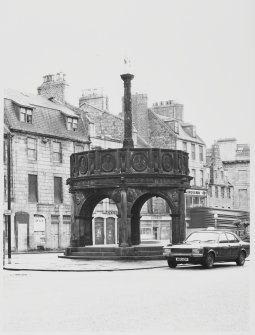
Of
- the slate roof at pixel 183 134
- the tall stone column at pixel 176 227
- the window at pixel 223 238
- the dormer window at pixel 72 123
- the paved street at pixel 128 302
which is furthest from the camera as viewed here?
the slate roof at pixel 183 134

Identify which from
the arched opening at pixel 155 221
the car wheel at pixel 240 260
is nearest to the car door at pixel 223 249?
the car wheel at pixel 240 260

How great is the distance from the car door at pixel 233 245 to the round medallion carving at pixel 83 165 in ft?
24.1

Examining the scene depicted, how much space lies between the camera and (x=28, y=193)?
52750 mm

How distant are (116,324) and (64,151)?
44.1 m

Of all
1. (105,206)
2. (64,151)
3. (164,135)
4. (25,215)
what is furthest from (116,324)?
(164,135)

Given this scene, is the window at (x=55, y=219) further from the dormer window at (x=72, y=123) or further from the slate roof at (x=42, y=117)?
the dormer window at (x=72, y=123)

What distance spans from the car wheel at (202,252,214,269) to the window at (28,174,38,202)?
28052 millimetres

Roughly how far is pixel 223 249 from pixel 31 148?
28.1 meters

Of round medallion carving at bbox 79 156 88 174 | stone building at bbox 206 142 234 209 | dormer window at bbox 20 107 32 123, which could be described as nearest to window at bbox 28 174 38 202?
dormer window at bbox 20 107 32 123

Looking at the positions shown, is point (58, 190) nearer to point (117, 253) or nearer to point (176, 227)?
point (176, 227)

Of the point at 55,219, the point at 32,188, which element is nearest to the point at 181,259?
the point at 32,188

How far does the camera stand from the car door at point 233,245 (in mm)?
27280

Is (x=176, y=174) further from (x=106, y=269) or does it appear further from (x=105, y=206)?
(x=105, y=206)

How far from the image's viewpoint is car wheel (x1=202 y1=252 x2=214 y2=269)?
2581cm
